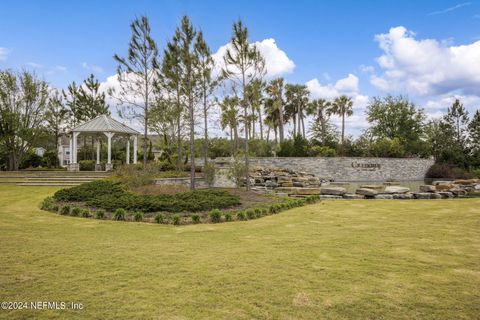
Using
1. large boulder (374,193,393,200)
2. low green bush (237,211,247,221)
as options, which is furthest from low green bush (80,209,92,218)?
large boulder (374,193,393,200)

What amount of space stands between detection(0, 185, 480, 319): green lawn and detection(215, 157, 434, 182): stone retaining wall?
20.8m

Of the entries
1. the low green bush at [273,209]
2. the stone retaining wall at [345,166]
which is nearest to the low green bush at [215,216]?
the low green bush at [273,209]

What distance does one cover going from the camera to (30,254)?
524cm

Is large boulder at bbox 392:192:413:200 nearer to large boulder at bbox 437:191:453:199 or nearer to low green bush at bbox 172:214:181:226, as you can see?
large boulder at bbox 437:191:453:199

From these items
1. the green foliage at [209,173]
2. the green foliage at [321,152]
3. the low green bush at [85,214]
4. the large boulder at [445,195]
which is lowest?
the large boulder at [445,195]

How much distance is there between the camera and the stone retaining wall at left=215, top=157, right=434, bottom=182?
29156 mm

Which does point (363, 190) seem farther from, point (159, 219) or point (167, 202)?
point (159, 219)

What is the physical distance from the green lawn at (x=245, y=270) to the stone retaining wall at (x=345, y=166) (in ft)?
68.4

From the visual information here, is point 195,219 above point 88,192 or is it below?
below

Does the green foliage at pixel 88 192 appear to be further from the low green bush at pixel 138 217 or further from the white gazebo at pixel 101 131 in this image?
the white gazebo at pixel 101 131

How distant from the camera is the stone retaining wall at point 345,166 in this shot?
29156mm

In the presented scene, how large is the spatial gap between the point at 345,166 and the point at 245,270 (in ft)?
86.8

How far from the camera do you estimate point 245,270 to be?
4688 mm

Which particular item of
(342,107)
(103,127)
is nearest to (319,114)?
(342,107)
